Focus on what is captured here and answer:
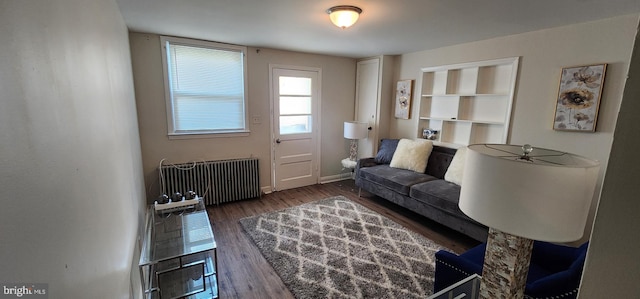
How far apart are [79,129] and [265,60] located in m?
3.32

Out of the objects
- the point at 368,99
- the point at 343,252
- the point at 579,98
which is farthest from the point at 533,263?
the point at 368,99

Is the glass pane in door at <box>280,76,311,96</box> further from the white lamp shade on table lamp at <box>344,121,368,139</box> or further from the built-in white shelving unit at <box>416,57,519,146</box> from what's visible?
the built-in white shelving unit at <box>416,57,519,146</box>

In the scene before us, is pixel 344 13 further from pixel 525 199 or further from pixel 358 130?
pixel 358 130

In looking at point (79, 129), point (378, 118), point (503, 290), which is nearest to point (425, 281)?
point (503, 290)

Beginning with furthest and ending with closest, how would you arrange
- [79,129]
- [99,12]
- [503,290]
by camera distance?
[99,12] → [503,290] → [79,129]

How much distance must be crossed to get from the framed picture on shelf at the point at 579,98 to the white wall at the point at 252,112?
9.91 feet

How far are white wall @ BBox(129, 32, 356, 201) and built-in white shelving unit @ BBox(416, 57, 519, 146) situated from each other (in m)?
1.46

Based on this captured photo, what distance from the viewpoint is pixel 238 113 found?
391cm

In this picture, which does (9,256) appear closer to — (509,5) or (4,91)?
(4,91)

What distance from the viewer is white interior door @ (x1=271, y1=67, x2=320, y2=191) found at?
4253 millimetres

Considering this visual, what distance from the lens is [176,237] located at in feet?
7.00

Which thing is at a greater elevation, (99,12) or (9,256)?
(99,12)

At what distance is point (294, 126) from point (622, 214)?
416 centimetres

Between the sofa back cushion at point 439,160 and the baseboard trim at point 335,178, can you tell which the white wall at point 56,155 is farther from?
the baseboard trim at point 335,178
